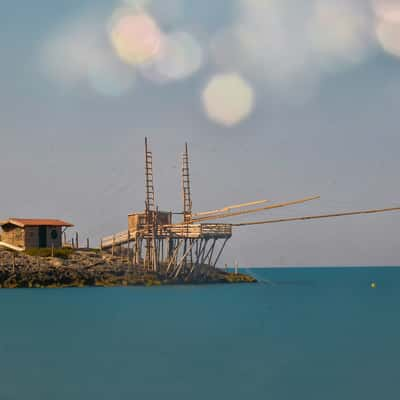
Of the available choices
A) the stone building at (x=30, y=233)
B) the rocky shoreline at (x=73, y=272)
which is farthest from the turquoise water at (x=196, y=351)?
the stone building at (x=30, y=233)

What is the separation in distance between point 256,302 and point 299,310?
882 cm

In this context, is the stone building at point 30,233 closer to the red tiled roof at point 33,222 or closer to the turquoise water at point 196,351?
the red tiled roof at point 33,222

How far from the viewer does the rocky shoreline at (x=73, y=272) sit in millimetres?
86875

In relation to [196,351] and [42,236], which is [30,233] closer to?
[42,236]

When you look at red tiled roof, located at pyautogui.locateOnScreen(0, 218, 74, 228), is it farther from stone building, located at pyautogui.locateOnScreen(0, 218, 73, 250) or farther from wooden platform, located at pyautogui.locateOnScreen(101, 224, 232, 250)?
wooden platform, located at pyautogui.locateOnScreen(101, 224, 232, 250)

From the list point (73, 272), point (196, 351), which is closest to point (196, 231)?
point (73, 272)

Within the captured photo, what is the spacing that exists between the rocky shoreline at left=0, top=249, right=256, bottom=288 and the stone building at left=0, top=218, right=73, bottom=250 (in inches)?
137

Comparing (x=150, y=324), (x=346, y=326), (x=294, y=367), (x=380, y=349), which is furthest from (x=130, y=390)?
(x=346, y=326)

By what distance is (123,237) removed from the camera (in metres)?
95.8

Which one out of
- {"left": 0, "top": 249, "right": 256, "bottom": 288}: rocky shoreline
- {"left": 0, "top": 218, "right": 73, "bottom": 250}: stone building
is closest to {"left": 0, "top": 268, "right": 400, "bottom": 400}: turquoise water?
{"left": 0, "top": 249, "right": 256, "bottom": 288}: rocky shoreline

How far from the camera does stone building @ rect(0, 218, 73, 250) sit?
91875 millimetres

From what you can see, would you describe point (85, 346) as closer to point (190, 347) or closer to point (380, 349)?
point (190, 347)

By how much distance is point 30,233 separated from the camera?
3620 inches

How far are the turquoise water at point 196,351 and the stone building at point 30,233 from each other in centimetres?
2063
